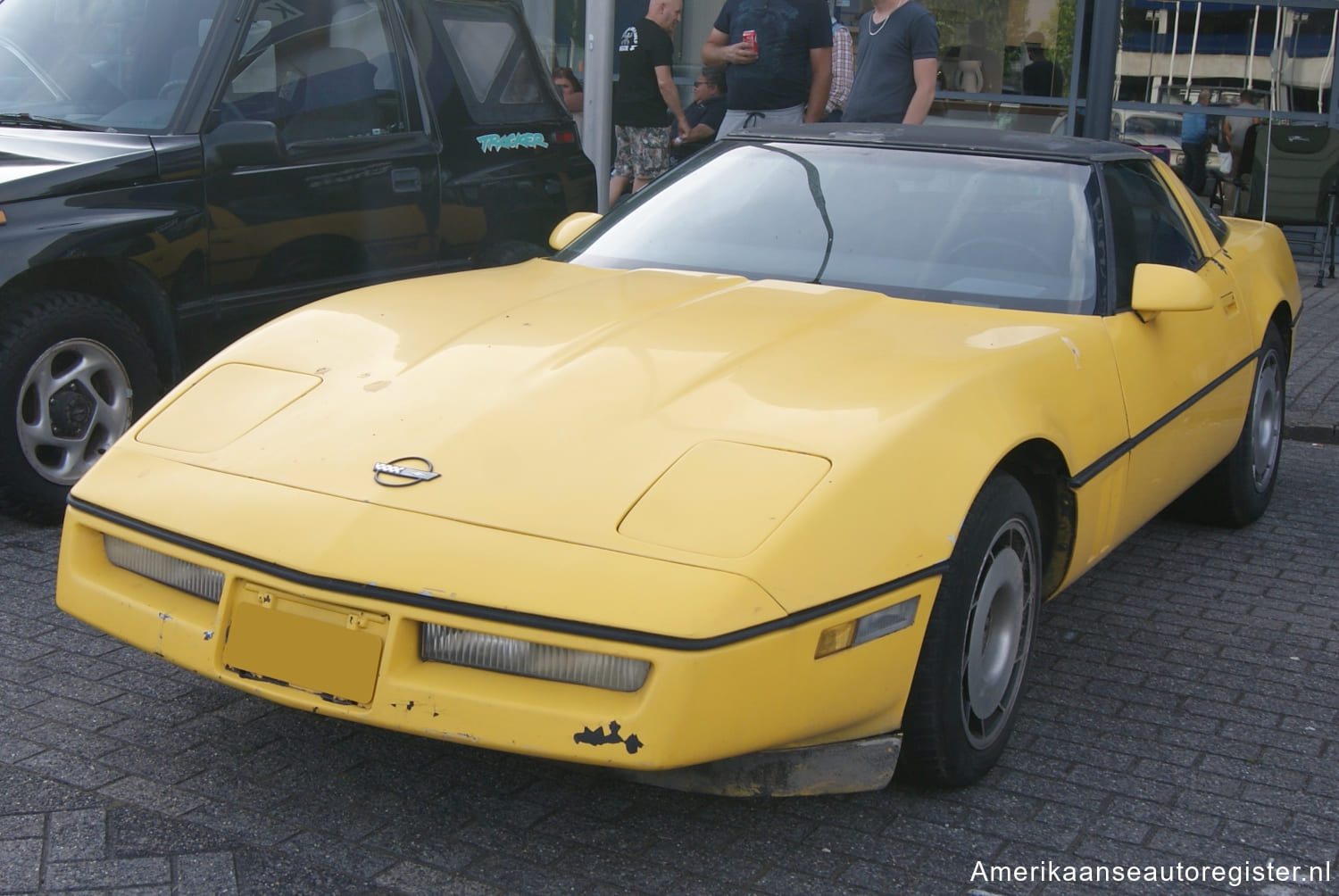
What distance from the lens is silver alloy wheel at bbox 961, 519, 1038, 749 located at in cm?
298

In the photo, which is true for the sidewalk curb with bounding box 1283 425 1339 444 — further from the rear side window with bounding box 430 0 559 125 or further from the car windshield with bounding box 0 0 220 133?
the car windshield with bounding box 0 0 220 133

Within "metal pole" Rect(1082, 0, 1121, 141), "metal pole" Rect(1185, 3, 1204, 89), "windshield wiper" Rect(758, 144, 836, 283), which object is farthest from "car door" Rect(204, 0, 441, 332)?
"metal pole" Rect(1185, 3, 1204, 89)

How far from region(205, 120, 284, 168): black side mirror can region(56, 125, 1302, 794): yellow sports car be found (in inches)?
58.6

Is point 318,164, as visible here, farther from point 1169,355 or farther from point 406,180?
point 1169,355

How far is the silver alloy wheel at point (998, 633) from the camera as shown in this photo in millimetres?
2980

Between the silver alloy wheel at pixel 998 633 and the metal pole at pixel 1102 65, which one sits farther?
the metal pole at pixel 1102 65

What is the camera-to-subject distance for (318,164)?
17.9 ft

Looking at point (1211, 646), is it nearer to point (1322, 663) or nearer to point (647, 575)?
→ point (1322, 663)

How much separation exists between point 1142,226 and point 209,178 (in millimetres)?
3118

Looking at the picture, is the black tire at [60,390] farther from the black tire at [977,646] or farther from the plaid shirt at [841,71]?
the plaid shirt at [841,71]

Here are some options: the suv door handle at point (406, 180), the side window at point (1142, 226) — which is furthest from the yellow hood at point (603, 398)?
the suv door handle at point (406, 180)

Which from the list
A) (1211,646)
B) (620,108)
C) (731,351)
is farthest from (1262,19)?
(731,351)

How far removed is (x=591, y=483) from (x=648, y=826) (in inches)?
28.0

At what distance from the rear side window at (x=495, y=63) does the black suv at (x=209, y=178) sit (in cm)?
1
